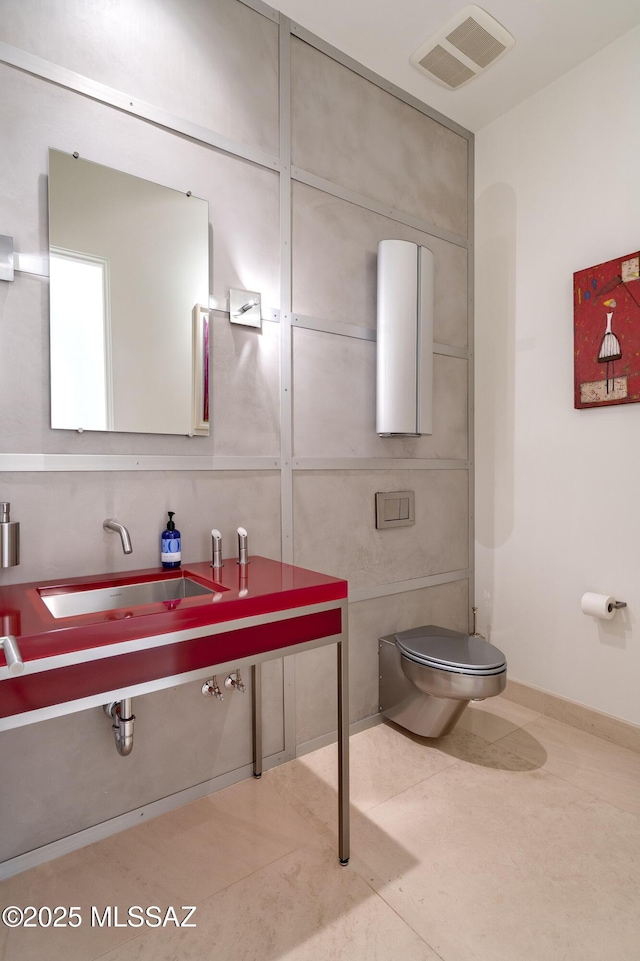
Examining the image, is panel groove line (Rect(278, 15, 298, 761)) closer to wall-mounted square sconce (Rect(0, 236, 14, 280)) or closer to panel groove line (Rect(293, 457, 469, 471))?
panel groove line (Rect(293, 457, 469, 471))

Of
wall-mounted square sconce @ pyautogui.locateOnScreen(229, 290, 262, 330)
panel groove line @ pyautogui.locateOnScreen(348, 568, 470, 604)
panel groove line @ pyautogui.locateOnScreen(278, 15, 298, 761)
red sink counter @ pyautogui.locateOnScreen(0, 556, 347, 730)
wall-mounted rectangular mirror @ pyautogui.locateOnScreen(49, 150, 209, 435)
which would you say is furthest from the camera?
panel groove line @ pyautogui.locateOnScreen(348, 568, 470, 604)

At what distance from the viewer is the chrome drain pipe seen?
56.4 inches

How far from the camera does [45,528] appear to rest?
1.41m

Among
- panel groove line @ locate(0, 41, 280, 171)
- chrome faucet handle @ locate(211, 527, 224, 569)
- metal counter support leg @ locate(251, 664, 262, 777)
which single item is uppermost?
panel groove line @ locate(0, 41, 280, 171)

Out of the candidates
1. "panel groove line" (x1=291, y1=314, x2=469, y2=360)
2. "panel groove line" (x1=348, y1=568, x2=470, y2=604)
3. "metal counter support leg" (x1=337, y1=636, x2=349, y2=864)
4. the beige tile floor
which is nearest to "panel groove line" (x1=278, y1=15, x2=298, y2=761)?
"panel groove line" (x1=291, y1=314, x2=469, y2=360)

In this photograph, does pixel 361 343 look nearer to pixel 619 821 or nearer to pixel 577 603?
pixel 577 603

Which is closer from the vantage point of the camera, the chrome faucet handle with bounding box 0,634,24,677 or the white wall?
the chrome faucet handle with bounding box 0,634,24,677

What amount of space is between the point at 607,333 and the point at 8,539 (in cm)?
214

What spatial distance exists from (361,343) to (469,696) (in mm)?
1384

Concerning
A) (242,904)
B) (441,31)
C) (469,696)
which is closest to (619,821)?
(469,696)

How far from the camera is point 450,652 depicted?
1900 mm

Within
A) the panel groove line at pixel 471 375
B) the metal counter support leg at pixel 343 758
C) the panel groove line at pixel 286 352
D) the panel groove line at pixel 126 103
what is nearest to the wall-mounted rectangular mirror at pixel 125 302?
the panel groove line at pixel 126 103

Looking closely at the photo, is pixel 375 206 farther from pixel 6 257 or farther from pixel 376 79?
pixel 6 257

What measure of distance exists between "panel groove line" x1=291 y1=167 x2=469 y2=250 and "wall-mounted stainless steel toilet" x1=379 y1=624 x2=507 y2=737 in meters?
1.75
